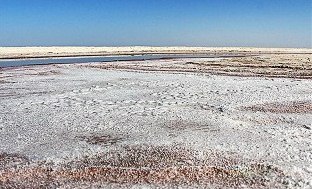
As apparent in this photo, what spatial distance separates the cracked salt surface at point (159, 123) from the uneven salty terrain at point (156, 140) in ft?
0.06

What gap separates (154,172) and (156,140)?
1.58 metres

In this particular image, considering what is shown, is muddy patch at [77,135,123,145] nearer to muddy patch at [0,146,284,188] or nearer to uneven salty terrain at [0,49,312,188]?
uneven salty terrain at [0,49,312,188]

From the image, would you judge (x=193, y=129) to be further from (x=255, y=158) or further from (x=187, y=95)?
(x=187, y=95)

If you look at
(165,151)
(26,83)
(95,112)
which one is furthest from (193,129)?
(26,83)

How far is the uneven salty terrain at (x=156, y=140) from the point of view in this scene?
557 centimetres

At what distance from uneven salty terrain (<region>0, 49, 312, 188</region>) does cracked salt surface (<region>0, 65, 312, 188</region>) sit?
0.02 metres

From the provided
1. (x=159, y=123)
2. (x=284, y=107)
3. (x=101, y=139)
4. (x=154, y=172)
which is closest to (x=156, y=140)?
(x=101, y=139)

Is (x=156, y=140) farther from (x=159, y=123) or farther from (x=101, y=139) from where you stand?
(x=159, y=123)

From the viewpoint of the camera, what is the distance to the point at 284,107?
34.2ft

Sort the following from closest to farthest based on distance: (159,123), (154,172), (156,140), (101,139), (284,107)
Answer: (154,172)
(156,140)
(101,139)
(159,123)
(284,107)

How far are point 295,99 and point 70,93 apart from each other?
21.6ft

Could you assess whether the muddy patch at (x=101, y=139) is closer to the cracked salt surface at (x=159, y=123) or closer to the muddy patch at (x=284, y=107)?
the cracked salt surface at (x=159, y=123)

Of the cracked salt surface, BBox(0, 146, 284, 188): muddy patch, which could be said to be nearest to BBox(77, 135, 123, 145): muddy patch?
the cracked salt surface

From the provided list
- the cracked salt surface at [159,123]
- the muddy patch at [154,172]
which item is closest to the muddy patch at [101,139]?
the cracked salt surface at [159,123]
